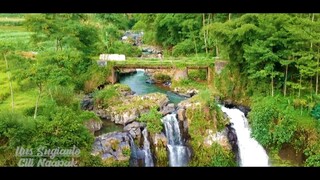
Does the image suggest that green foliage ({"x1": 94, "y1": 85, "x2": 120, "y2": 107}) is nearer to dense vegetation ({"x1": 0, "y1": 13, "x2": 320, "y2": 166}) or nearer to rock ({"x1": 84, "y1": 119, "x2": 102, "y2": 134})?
dense vegetation ({"x1": 0, "y1": 13, "x2": 320, "y2": 166})

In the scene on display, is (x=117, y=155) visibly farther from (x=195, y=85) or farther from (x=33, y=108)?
(x=195, y=85)

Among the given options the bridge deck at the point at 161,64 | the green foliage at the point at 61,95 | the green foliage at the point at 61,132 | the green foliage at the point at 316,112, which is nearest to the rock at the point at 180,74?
the bridge deck at the point at 161,64

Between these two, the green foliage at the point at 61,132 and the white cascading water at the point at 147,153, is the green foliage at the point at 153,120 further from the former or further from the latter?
the green foliage at the point at 61,132

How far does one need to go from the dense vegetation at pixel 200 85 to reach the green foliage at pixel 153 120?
0.03 metres

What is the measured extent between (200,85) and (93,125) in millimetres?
5129

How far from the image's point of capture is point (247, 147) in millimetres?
11391

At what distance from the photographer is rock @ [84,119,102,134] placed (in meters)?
11.1

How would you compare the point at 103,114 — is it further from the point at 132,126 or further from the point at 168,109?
the point at 168,109

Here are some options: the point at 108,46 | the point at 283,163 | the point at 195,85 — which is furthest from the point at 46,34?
the point at 283,163

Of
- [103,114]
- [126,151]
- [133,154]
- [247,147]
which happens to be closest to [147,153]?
[133,154]

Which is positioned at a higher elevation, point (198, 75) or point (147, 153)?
point (198, 75)

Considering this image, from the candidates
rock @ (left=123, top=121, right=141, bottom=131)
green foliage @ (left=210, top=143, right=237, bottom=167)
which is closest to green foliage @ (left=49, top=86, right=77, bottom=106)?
rock @ (left=123, top=121, right=141, bottom=131)

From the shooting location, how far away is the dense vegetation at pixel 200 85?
32.0 ft

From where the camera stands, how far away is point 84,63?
14.5 metres
